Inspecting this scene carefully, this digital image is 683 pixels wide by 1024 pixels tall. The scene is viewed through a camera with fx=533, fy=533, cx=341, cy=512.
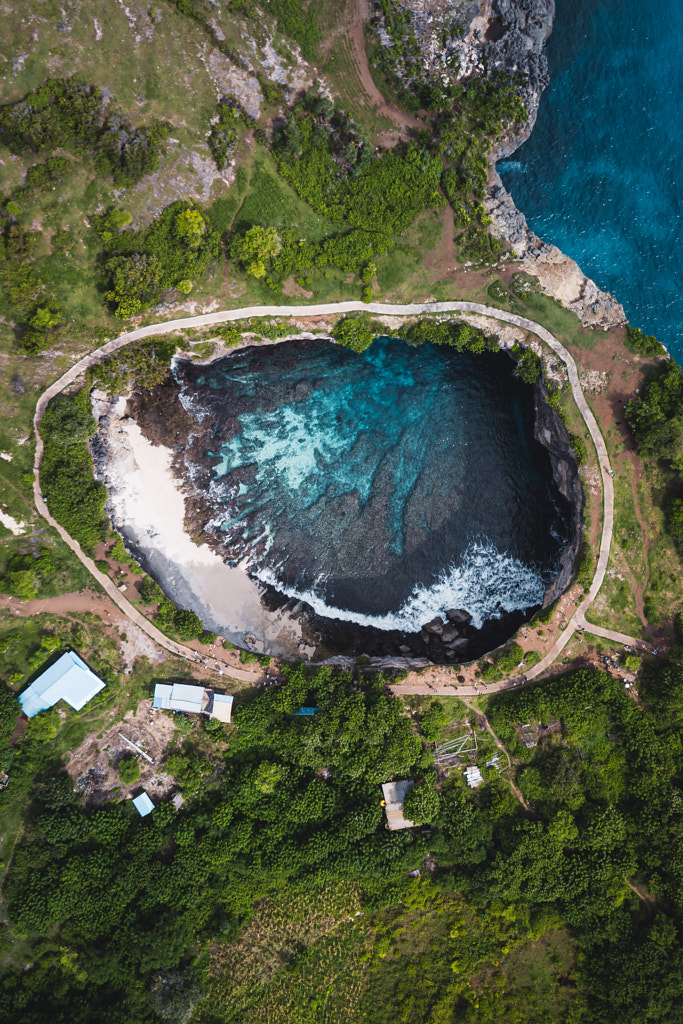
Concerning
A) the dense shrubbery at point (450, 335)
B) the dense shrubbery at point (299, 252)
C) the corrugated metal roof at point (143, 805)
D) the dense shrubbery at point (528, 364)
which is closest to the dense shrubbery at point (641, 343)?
the dense shrubbery at point (528, 364)

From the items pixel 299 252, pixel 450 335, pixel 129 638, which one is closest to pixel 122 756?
pixel 129 638

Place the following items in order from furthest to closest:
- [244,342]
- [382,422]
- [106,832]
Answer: [382,422]
[244,342]
[106,832]

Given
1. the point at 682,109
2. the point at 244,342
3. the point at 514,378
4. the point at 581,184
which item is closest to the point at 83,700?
the point at 244,342

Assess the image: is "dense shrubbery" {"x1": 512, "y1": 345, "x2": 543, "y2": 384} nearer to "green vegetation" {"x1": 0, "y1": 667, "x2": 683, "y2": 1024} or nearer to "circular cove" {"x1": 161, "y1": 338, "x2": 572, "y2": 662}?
"circular cove" {"x1": 161, "y1": 338, "x2": 572, "y2": 662}

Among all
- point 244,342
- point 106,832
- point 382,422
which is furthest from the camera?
point 382,422

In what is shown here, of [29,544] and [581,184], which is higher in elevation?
[581,184]

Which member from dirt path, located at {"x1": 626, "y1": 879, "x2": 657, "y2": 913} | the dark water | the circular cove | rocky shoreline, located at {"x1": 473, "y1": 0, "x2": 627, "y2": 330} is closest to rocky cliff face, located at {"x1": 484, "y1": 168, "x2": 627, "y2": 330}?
rocky shoreline, located at {"x1": 473, "y1": 0, "x2": 627, "y2": 330}

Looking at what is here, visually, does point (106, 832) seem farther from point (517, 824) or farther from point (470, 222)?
point (470, 222)
